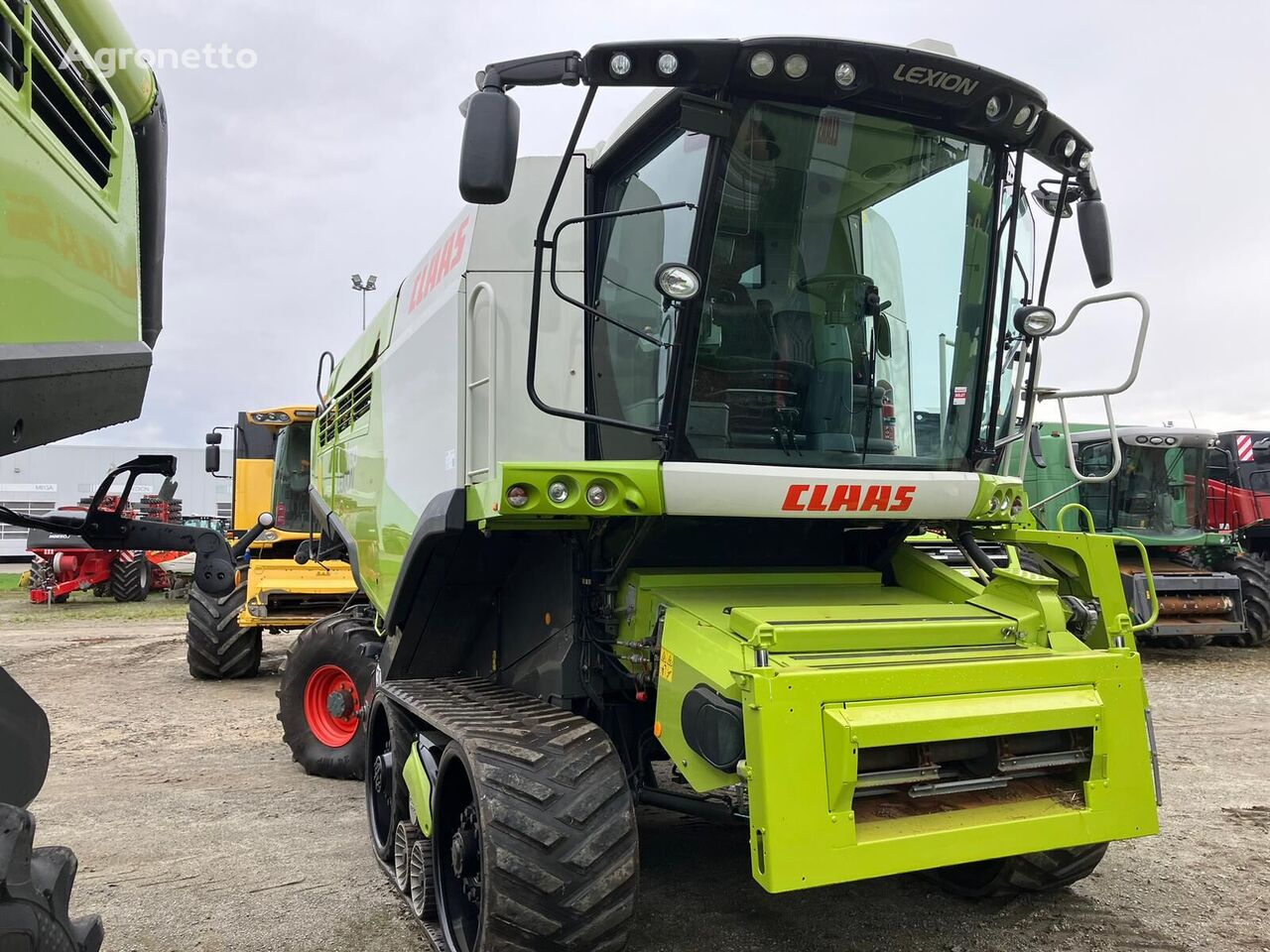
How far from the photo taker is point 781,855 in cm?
257

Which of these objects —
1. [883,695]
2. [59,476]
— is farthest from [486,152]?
[59,476]

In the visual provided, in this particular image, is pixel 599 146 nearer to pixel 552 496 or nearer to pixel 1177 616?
pixel 552 496

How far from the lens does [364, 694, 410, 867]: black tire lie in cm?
411

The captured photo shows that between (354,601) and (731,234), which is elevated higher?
(731,234)

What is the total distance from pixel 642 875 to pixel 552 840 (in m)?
1.52

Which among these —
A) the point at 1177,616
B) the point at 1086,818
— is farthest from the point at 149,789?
the point at 1177,616

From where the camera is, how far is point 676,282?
123 inches

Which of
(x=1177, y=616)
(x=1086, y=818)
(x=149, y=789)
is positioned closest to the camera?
(x=1086, y=818)

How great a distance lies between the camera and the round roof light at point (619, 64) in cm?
303

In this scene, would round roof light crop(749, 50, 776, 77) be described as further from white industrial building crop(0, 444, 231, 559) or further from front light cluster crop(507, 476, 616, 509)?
white industrial building crop(0, 444, 231, 559)

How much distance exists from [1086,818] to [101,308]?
2979mm

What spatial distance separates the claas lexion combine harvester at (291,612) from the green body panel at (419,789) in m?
1.89

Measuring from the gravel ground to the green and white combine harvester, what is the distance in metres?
0.27

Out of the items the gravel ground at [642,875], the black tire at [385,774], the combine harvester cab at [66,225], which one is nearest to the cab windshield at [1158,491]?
the gravel ground at [642,875]
